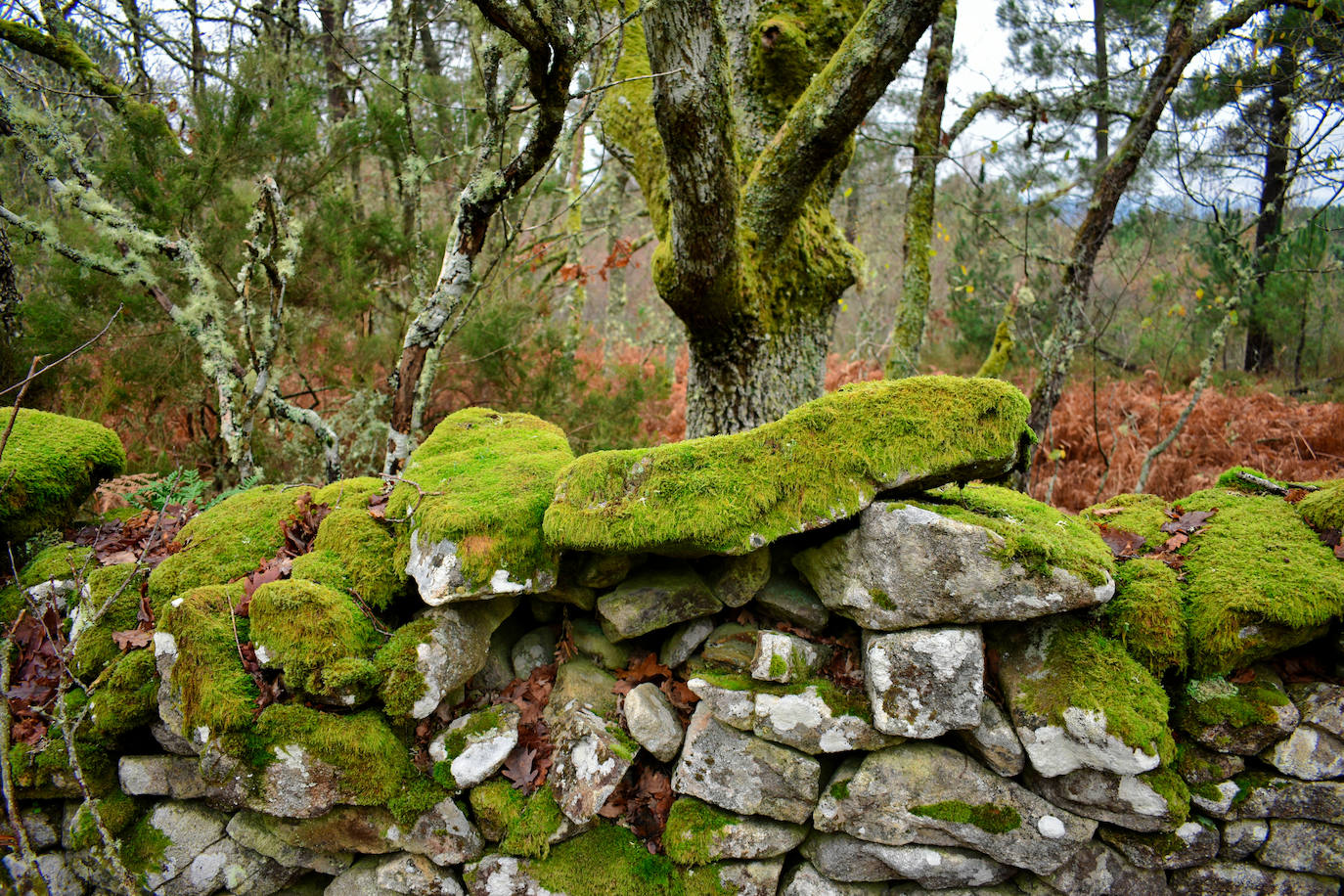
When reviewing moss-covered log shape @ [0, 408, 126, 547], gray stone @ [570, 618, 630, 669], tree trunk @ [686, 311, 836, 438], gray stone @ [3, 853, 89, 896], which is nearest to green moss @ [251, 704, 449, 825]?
gray stone @ [570, 618, 630, 669]

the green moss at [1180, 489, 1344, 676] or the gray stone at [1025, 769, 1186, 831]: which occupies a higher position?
the green moss at [1180, 489, 1344, 676]

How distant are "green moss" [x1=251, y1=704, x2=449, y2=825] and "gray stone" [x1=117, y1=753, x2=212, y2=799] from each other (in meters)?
0.47

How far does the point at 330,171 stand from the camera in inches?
228

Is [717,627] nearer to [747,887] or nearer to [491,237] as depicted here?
[747,887]

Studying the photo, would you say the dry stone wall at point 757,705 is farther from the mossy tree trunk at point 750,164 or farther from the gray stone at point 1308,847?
the mossy tree trunk at point 750,164

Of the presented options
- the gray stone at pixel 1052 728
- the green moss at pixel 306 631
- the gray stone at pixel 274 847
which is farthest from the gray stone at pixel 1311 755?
the gray stone at pixel 274 847

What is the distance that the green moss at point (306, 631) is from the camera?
7.43ft

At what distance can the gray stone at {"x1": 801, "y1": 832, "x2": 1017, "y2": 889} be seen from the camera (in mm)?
2299

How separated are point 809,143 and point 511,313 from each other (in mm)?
3392

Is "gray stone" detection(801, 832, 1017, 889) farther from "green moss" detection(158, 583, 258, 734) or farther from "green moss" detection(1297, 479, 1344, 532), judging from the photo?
"green moss" detection(158, 583, 258, 734)

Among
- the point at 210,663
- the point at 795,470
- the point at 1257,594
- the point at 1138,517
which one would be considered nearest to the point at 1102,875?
the point at 1257,594

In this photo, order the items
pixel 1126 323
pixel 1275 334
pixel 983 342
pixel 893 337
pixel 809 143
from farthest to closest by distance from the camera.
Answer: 1. pixel 1126 323
2. pixel 983 342
3. pixel 1275 334
4. pixel 893 337
5. pixel 809 143

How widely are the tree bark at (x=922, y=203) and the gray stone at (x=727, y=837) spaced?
4.41 meters

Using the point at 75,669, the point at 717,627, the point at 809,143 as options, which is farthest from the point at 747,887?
the point at 809,143
